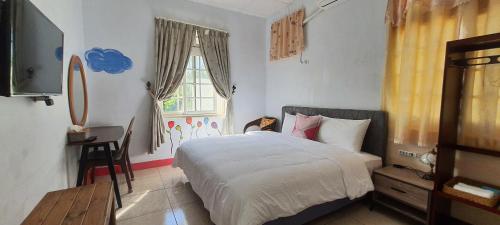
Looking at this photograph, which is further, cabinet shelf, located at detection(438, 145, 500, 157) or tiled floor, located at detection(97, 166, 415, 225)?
tiled floor, located at detection(97, 166, 415, 225)

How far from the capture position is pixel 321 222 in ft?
6.48

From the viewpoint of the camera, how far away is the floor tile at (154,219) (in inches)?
78.1

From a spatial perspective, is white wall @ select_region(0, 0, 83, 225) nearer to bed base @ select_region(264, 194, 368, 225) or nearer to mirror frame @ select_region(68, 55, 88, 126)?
mirror frame @ select_region(68, 55, 88, 126)

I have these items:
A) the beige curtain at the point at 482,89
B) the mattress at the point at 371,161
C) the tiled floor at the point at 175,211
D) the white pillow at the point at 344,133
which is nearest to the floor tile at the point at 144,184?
the tiled floor at the point at 175,211

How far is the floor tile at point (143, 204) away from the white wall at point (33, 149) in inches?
22.6

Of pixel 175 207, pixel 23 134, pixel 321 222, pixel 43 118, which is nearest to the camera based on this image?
pixel 23 134

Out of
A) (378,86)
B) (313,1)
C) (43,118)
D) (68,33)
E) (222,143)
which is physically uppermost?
(313,1)

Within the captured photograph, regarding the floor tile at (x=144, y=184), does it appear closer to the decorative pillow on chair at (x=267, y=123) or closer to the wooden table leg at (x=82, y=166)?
the wooden table leg at (x=82, y=166)

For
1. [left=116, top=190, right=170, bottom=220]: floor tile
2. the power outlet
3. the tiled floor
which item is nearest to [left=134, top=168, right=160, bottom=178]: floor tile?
the tiled floor

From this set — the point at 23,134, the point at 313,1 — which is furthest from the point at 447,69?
the point at 23,134

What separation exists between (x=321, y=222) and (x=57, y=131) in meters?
2.43

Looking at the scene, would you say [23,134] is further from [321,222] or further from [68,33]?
[321,222]

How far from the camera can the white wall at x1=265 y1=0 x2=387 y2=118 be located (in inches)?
95.9

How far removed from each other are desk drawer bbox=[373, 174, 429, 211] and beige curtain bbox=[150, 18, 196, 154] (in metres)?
2.98
